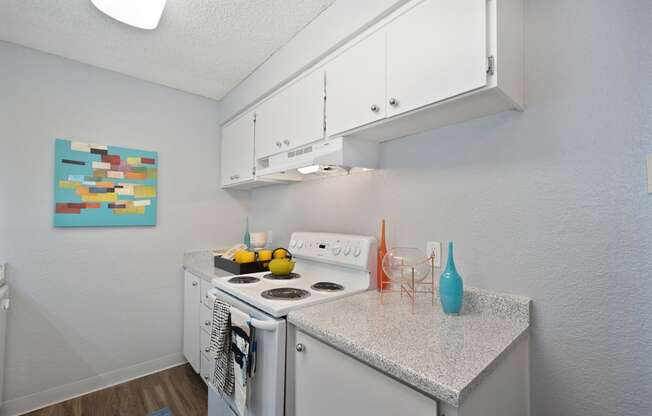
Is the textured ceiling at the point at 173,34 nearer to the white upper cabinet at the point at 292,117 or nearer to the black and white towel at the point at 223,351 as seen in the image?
the white upper cabinet at the point at 292,117

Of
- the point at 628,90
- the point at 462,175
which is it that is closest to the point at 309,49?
the point at 462,175

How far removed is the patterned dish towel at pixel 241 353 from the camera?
126 centimetres

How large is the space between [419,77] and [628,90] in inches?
25.3

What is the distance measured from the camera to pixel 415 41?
1.15m

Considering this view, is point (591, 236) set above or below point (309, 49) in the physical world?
below

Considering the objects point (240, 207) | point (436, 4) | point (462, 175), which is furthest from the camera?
point (240, 207)

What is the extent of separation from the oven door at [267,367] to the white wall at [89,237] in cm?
153

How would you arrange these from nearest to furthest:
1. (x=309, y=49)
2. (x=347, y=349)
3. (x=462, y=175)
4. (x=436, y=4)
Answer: (x=347, y=349) → (x=436, y=4) → (x=462, y=175) → (x=309, y=49)

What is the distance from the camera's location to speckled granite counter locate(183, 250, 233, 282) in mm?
2096

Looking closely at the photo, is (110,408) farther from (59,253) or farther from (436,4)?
(436,4)

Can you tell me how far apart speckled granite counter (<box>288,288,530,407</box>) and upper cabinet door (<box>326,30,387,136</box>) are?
33.2 inches

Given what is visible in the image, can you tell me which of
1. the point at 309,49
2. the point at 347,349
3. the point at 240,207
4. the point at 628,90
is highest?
the point at 309,49

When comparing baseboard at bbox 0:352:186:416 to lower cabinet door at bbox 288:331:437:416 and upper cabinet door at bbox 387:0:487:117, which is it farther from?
upper cabinet door at bbox 387:0:487:117

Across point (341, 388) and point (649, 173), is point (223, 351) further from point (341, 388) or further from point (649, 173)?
point (649, 173)
